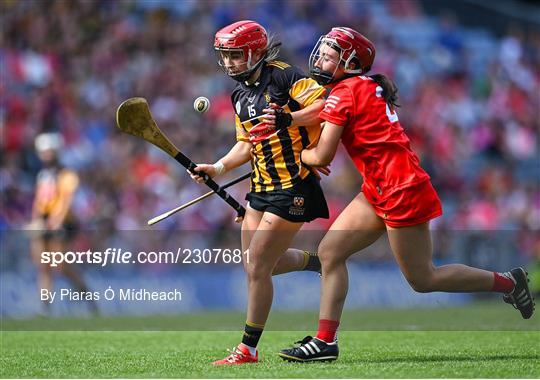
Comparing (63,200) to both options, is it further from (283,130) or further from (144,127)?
(283,130)

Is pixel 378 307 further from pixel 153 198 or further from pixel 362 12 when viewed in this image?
pixel 362 12

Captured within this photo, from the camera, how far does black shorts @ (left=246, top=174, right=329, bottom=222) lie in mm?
6824

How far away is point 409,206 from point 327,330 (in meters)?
0.93

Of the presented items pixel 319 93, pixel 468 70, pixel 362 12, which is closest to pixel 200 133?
pixel 362 12

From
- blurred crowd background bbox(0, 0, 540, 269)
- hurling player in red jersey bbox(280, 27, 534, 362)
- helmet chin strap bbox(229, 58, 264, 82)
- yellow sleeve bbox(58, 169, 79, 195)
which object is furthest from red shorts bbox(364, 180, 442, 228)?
blurred crowd background bbox(0, 0, 540, 269)

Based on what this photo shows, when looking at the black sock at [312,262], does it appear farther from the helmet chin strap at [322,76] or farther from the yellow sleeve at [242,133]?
the helmet chin strap at [322,76]

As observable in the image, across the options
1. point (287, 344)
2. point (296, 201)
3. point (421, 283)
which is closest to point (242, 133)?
point (296, 201)

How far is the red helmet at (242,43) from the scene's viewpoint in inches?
271

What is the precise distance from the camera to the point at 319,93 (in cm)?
692

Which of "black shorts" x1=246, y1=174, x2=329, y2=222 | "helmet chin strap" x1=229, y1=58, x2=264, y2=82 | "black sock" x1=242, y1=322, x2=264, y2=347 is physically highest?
"helmet chin strap" x1=229, y1=58, x2=264, y2=82

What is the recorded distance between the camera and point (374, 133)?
6.58 metres

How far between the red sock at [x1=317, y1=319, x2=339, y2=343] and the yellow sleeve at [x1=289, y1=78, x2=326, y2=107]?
4.48ft

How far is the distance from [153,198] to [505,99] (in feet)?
26.8

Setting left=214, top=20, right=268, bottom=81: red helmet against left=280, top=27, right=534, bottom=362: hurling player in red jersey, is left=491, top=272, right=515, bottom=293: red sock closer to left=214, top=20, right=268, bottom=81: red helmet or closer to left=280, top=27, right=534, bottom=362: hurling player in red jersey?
left=280, top=27, right=534, bottom=362: hurling player in red jersey
